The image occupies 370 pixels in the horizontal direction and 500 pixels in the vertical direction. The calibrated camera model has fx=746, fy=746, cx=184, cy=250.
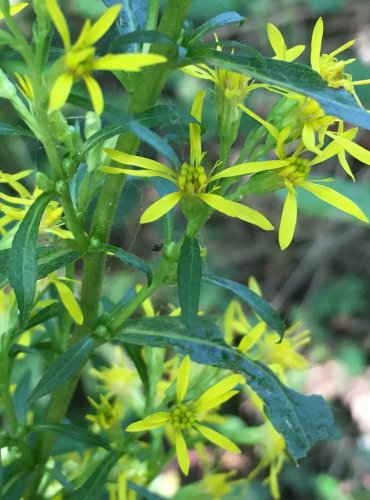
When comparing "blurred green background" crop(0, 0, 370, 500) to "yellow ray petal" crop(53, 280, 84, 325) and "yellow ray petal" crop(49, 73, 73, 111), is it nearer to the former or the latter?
"yellow ray petal" crop(53, 280, 84, 325)

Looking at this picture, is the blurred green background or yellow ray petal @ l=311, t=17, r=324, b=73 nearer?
yellow ray petal @ l=311, t=17, r=324, b=73

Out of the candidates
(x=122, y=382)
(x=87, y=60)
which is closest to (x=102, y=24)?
(x=87, y=60)

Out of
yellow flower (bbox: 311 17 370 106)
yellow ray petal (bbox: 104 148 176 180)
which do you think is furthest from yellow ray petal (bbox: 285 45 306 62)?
yellow ray petal (bbox: 104 148 176 180)

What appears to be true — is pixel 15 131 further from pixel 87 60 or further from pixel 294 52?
pixel 294 52

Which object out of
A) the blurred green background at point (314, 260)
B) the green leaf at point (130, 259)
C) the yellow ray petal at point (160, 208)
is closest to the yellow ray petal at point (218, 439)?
the green leaf at point (130, 259)

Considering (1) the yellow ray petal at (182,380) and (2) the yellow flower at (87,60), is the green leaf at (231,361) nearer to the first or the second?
(1) the yellow ray petal at (182,380)

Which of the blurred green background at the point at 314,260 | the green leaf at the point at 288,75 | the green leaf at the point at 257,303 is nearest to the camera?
the green leaf at the point at 288,75

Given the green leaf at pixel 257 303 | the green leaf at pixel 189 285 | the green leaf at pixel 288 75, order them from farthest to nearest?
the green leaf at pixel 257 303 < the green leaf at pixel 189 285 < the green leaf at pixel 288 75
